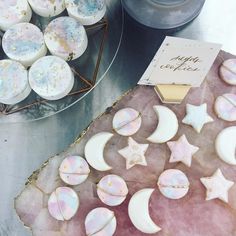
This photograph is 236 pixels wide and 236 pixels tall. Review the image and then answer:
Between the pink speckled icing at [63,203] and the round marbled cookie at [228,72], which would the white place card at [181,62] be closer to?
the round marbled cookie at [228,72]

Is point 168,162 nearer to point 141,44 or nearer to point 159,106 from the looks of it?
point 159,106

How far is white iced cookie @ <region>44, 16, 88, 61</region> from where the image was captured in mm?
912

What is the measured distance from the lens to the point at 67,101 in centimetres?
90

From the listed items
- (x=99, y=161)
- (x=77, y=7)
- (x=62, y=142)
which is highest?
(x=77, y=7)

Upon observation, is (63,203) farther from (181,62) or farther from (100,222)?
(181,62)

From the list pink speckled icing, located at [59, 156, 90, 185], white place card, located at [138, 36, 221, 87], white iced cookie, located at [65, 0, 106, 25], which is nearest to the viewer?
white place card, located at [138, 36, 221, 87]

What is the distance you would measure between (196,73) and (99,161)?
0.76ft

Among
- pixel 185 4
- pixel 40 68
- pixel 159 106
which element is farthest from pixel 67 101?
pixel 185 4

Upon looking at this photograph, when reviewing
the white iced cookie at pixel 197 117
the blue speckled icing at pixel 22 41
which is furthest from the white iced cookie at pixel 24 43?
the white iced cookie at pixel 197 117

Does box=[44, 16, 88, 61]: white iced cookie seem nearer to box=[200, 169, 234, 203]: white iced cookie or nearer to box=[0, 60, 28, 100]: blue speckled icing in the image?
box=[0, 60, 28, 100]: blue speckled icing

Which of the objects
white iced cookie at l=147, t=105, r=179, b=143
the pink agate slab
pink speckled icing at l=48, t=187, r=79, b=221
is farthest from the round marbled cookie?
pink speckled icing at l=48, t=187, r=79, b=221

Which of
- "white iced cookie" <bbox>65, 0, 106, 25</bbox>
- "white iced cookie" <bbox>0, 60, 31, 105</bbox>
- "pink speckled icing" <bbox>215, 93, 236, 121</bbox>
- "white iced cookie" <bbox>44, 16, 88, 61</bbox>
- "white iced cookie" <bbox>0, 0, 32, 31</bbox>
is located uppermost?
"pink speckled icing" <bbox>215, 93, 236, 121</bbox>

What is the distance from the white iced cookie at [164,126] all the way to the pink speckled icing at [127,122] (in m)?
0.03

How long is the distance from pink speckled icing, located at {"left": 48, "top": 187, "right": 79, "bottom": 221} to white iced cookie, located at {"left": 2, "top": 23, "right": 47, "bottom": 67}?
281mm
